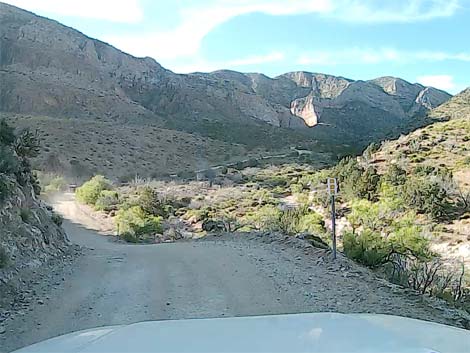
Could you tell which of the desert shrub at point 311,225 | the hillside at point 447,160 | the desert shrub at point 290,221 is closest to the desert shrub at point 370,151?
the hillside at point 447,160

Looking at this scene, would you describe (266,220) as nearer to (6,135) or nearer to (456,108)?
(6,135)

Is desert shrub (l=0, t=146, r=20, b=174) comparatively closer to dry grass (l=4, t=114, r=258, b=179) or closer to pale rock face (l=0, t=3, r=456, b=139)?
dry grass (l=4, t=114, r=258, b=179)

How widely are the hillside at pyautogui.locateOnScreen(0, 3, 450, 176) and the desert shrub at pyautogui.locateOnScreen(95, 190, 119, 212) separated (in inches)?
782

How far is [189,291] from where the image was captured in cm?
945

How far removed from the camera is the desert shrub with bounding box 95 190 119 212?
Answer: 1279 inches

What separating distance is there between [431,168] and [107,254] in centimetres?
2377

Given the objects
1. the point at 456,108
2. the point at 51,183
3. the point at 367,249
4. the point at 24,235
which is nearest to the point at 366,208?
the point at 367,249

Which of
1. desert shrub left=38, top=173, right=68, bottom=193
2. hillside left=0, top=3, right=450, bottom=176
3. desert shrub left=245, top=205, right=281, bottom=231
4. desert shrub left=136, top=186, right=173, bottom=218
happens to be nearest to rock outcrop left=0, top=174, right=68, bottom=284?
desert shrub left=245, top=205, right=281, bottom=231

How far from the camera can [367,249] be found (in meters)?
13.6

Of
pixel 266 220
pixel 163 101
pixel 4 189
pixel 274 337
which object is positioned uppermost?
pixel 163 101

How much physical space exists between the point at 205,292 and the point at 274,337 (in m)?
5.99

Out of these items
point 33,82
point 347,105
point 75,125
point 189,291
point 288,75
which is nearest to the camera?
point 189,291

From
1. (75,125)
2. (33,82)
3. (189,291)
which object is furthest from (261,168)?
(189,291)

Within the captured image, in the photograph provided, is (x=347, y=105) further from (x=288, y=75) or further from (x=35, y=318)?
(x=35, y=318)
